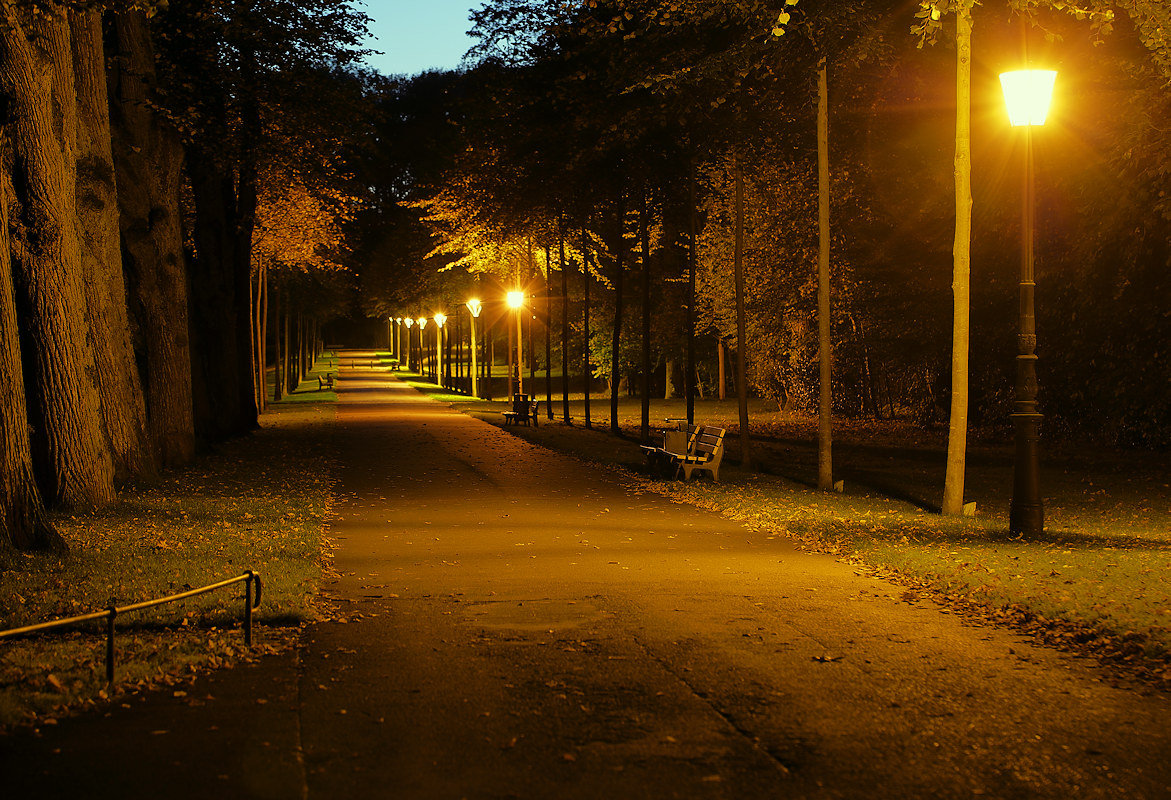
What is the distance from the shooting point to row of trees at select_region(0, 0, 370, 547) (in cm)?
1076

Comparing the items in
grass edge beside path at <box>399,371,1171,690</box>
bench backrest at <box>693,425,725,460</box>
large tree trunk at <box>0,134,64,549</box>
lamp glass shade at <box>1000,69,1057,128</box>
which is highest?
lamp glass shade at <box>1000,69,1057,128</box>

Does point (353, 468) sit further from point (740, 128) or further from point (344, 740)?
point (344, 740)

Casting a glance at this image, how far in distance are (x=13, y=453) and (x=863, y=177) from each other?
22.9 meters

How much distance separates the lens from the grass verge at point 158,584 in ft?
20.3

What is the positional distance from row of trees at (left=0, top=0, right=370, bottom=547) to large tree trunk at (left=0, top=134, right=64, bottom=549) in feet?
0.04

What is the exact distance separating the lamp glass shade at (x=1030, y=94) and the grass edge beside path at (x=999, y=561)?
14.2ft

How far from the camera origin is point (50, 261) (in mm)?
11328

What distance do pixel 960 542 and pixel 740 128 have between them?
388 inches

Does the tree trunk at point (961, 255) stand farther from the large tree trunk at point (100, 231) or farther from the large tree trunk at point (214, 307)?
the large tree trunk at point (214, 307)

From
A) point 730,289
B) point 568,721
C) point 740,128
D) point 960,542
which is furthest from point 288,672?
point 730,289

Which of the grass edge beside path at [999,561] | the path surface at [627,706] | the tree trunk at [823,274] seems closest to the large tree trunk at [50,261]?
the path surface at [627,706]

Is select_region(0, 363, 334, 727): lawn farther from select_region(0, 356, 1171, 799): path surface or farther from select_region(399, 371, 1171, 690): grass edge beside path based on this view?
select_region(399, 371, 1171, 690): grass edge beside path

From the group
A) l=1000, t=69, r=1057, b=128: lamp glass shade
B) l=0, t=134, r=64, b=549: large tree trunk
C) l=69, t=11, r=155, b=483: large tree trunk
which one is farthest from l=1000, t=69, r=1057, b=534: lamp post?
l=69, t=11, r=155, b=483: large tree trunk

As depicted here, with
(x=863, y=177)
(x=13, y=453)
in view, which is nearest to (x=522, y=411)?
(x=863, y=177)
